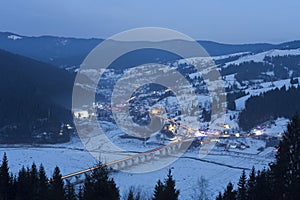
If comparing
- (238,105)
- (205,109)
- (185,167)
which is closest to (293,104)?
(238,105)

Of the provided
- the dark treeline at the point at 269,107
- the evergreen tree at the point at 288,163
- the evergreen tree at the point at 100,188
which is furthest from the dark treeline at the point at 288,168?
the dark treeline at the point at 269,107

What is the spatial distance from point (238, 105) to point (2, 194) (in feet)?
319

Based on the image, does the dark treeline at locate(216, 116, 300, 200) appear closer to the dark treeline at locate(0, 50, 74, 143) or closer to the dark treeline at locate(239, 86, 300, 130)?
the dark treeline at locate(0, 50, 74, 143)

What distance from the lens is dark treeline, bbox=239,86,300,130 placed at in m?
90.0

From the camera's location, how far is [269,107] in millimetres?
97438

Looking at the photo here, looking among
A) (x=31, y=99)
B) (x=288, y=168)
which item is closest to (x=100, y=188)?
(x=288, y=168)

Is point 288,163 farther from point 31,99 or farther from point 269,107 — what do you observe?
point 31,99

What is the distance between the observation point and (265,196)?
14055 millimetres

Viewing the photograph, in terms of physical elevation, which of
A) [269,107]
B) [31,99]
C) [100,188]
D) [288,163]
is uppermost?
[31,99]

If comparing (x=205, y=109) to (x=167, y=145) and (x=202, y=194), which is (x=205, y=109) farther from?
(x=202, y=194)

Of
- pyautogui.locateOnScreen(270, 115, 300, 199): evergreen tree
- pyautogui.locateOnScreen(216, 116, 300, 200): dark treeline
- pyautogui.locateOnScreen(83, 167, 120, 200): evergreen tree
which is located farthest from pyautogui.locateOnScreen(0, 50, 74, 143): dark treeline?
pyautogui.locateOnScreen(270, 115, 300, 199): evergreen tree

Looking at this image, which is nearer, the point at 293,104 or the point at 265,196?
the point at 265,196

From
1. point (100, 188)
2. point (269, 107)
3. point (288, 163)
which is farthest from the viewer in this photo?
point (269, 107)

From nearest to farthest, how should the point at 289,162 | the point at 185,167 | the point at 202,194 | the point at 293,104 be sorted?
1. the point at 289,162
2. the point at 202,194
3. the point at 185,167
4. the point at 293,104
